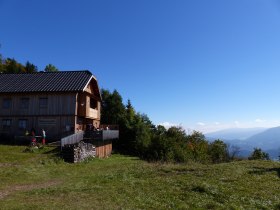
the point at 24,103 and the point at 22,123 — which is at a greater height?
the point at 24,103

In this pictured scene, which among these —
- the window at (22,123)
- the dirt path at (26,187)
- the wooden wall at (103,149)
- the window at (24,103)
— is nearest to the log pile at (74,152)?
the wooden wall at (103,149)

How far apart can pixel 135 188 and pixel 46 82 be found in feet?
97.3

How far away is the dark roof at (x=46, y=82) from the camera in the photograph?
4250 centimetres

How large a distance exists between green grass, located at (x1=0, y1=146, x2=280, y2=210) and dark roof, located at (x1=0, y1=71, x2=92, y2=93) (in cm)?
1604

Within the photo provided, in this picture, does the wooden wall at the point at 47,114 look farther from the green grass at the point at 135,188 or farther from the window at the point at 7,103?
the green grass at the point at 135,188

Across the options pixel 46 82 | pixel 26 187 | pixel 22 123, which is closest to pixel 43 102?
pixel 46 82

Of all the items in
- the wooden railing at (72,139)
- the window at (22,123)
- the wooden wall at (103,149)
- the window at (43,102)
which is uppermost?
the window at (43,102)

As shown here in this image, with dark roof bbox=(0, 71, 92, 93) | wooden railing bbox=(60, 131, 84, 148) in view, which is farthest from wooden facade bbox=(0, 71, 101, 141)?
wooden railing bbox=(60, 131, 84, 148)

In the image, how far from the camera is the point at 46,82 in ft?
146

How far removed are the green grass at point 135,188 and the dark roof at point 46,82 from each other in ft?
52.6

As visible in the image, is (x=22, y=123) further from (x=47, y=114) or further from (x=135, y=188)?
(x=135, y=188)

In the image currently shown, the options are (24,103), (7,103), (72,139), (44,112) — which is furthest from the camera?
(7,103)

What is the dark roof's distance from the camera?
4250 centimetres

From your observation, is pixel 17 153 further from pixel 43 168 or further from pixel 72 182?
pixel 72 182
